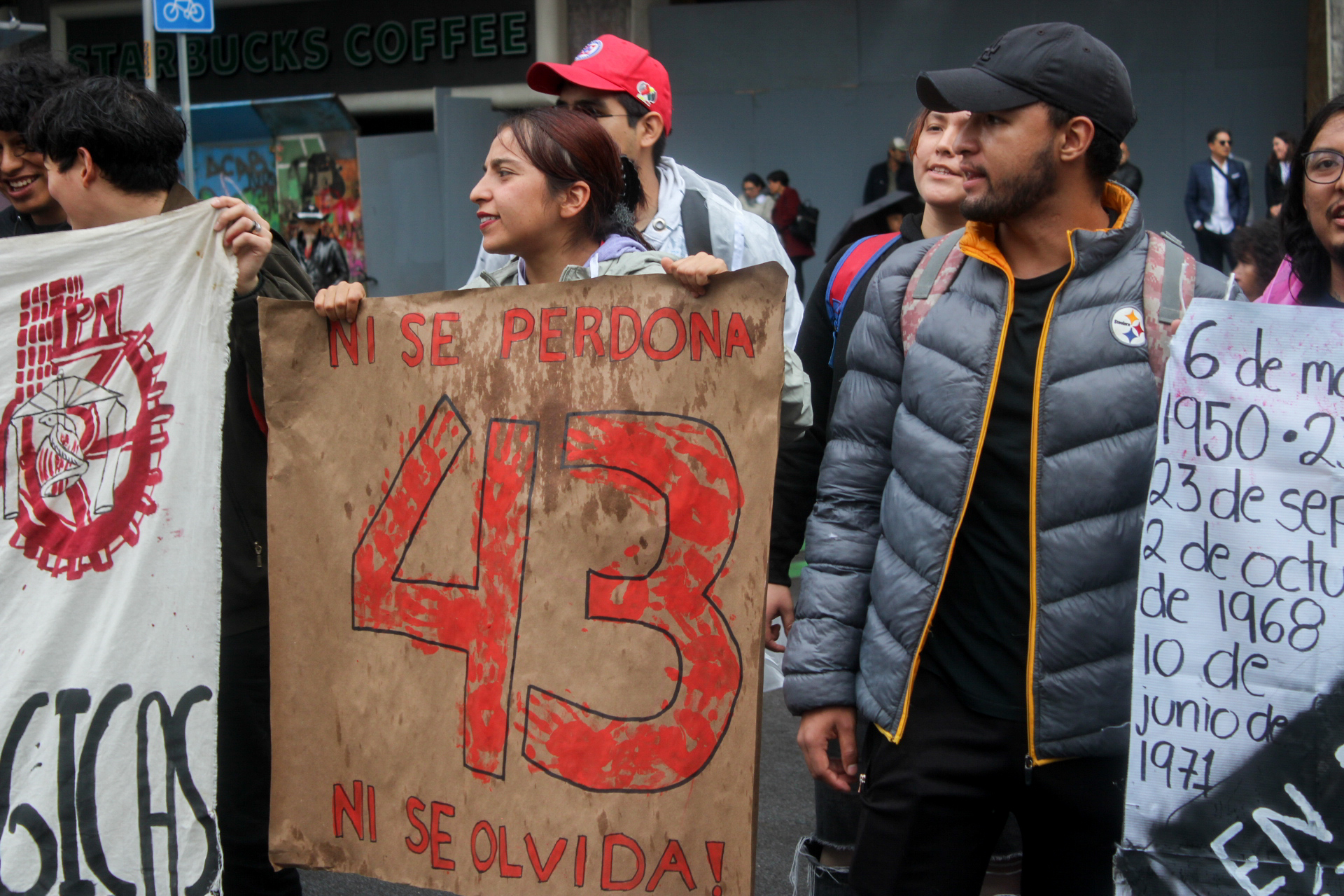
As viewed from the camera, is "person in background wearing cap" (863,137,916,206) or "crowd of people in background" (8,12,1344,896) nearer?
"crowd of people in background" (8,12,1344,896)

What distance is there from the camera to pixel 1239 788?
5.98ft

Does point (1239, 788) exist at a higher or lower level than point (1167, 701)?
lower

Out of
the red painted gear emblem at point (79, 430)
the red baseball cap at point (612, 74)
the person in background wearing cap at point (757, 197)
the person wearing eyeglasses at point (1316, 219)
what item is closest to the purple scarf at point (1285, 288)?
the person wearing eyeglasses at point (1316, 219)

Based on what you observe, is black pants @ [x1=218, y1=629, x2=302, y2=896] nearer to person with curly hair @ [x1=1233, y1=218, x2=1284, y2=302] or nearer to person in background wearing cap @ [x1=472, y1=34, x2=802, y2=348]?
person in background wearing cap @ [x1=472, y1=34, x2=802, y2=348]

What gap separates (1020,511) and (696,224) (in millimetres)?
1617

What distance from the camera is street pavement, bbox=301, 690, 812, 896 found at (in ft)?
11.0

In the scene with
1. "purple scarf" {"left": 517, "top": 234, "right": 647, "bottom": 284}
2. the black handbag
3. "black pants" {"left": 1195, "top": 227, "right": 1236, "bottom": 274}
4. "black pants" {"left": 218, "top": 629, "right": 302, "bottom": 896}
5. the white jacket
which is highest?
the black handbag

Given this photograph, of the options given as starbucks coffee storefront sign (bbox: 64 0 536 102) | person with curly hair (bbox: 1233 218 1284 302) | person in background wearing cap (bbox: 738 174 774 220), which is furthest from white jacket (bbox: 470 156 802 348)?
starbucks coffee storefront sign (bbox: 64 0 536 102)

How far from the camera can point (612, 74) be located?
10.8ft

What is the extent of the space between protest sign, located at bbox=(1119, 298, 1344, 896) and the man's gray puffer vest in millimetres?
62

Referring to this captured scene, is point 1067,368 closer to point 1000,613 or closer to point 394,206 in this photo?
point 1000,613

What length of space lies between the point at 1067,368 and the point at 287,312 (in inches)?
56.9

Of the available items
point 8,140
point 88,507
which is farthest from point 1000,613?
point 8,140

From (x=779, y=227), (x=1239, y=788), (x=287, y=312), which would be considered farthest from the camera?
(x=779, y=227)
